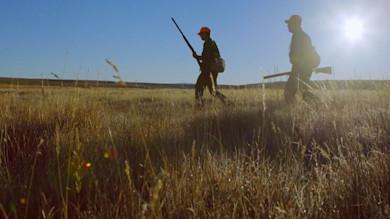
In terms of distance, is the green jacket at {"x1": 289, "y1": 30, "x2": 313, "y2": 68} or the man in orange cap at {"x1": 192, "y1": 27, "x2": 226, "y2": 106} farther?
the man in orange cap at {"x1": 192, "y1": 27, "x2": 226, "y2": 106}

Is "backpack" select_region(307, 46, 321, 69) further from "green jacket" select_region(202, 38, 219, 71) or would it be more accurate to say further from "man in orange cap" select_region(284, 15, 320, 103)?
"green jacket" select_region(202, 38, 219, 71)

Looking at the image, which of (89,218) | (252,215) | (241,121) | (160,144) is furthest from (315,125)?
(89,218)

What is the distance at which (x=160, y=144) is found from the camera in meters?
3.08

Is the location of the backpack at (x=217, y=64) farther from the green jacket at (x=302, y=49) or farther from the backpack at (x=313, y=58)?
the backpack at (x=313, y=58)

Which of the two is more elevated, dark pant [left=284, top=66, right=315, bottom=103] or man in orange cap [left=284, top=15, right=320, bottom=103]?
man in orange cap [left=284, top=15, right=320, bottom=103]

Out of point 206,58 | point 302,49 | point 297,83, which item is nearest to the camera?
point 302,49

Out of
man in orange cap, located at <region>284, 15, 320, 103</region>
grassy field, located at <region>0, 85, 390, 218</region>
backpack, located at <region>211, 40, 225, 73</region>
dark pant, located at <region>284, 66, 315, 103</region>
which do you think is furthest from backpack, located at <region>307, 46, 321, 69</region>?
grassy field, located at <region>0, 85, 390, 218</region>

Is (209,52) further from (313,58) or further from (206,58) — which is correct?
(313,58)

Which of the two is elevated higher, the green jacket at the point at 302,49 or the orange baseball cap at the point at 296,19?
the orange baseball cap at the point at 296,19

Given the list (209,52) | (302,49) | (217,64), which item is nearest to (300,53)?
(302,49)

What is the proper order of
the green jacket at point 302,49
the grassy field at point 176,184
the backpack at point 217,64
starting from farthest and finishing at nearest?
the backpack at point 217,64 < the green jacket at point 302,49 < the grassy field at point 176,184

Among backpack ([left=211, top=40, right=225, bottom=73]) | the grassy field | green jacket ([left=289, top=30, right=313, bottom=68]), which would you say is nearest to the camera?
the grassy field

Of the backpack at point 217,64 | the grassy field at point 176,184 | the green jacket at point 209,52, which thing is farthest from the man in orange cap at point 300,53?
the grassy field at point 176,184

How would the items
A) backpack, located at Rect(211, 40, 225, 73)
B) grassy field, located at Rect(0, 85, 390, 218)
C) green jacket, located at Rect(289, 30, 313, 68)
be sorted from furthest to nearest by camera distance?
backpack, located at Rect(211, 40, 225, 73) → green jacket, located at Rect(289, 30, 313, 68) → grassy field, located at Rect(0, 85, 390, 218)
